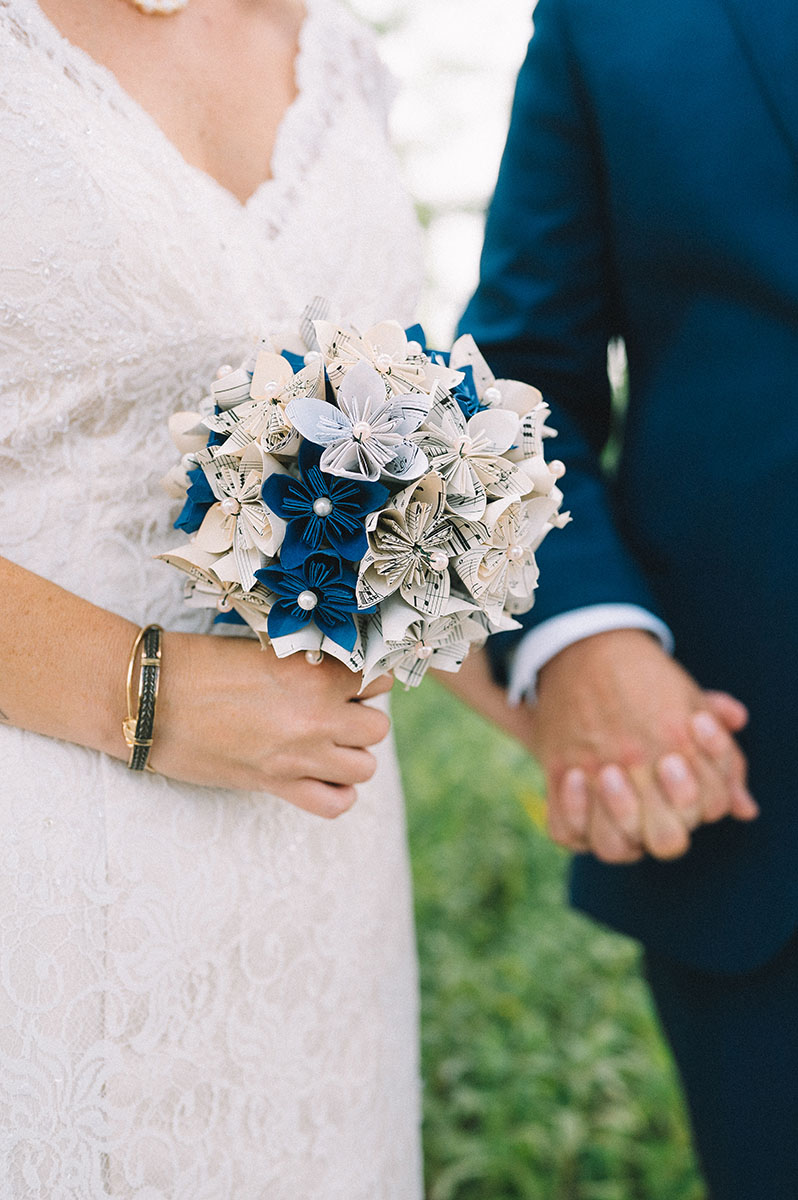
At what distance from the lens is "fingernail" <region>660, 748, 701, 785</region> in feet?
5.24

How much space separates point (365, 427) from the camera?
107cm

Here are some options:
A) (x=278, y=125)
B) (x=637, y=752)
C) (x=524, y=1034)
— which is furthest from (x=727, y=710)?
(x=524, y=1034)

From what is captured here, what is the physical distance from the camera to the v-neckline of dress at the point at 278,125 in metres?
1.31

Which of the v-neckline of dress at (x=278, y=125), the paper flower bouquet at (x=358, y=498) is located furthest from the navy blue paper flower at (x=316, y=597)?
the v-neckline of dress at (x=278, y=125)

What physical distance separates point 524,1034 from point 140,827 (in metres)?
2.50

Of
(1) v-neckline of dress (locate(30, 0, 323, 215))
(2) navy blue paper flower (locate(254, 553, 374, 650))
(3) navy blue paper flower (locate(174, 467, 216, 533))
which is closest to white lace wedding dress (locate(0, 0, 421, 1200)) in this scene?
(1) v-neckline of dress (locate(30, 0, 323, 215))

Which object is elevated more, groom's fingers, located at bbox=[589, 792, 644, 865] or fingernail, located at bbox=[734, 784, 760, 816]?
fingernail, located at bbox=[734, 784, 760, 816]

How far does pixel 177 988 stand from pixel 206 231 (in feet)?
3.42

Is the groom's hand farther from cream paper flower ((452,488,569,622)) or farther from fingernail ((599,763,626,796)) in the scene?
cream paper flower ((452,488,569,622))

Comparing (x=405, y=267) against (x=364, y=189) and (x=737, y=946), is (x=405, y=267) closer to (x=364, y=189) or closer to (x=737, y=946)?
(x=364, y=189)

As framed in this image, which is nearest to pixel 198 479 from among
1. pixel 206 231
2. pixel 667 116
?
pixel 206 231

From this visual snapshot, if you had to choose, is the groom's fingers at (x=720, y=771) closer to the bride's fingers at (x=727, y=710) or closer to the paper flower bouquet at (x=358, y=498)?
the bride's fingers at (x=727, y=710)

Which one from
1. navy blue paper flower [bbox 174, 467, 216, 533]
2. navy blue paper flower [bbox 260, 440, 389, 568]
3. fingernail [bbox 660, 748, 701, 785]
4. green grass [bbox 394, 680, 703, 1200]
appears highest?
navy blue paper flower [bbox 174, 467, 216, 533]

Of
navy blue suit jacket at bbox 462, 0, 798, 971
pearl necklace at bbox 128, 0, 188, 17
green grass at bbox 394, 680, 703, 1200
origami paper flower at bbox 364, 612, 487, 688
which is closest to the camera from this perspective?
origami paper flower at bbox 364, 612, 487, 688
